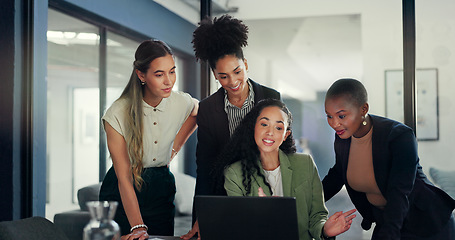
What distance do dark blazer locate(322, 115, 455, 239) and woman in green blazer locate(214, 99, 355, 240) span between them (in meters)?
0.22

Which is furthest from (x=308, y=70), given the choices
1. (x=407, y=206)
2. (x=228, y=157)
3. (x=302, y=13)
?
(x=407, y=206)

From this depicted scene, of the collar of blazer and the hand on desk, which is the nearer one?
the hand on desk

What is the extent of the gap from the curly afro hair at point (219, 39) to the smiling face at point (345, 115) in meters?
0.51

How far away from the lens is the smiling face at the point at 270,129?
206cm

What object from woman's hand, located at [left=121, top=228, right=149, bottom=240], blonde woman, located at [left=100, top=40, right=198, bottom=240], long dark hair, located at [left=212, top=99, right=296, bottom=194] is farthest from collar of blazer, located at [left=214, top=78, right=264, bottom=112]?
woman's hand, located at [left=121, top=228, right=149, bottom=240]

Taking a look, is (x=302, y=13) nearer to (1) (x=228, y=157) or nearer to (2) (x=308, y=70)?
(2) (x=308, y=70)

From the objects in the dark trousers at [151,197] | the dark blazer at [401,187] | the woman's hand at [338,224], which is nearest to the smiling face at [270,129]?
the dark blazer at [401,187]

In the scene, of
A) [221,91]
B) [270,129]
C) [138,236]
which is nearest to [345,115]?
[270,129]

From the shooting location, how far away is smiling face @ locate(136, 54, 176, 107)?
6.99 feet

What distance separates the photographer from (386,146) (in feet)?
6.43

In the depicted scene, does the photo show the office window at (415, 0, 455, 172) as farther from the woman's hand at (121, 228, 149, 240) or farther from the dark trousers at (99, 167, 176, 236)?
A: the woman's hand at (121, 228, 149, 240)

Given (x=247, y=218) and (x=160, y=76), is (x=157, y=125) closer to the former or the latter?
(x=160, y=76)

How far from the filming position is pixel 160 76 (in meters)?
2.14

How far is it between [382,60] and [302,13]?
0.63 metres
